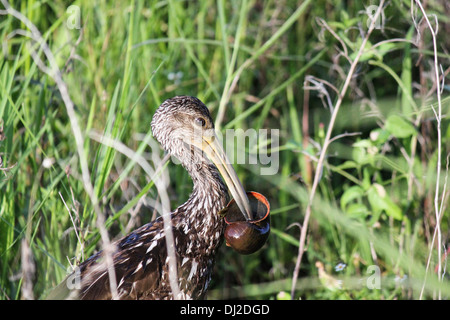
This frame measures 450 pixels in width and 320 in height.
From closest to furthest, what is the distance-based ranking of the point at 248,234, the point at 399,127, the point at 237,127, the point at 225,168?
the point at 248,234 < the point at 225,168 < the point at 399,127 < the point at 237,127

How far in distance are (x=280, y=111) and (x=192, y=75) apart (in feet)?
2.61

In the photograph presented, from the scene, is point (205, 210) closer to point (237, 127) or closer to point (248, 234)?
point (248, 234)

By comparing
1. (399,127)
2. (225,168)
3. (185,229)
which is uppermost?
(399,127)

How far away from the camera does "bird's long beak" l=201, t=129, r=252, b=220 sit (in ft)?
9.64

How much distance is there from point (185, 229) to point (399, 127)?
1318 millimetres

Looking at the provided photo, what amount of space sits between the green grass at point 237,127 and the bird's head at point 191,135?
0.17m

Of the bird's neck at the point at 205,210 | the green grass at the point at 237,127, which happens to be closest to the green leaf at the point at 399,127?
the green grass at the point at 237,127

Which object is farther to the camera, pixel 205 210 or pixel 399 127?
pixel 399 127

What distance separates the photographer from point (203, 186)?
3123mm

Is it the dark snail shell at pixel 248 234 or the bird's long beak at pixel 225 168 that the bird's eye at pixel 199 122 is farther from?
the dark snail shell at pixel 248 234

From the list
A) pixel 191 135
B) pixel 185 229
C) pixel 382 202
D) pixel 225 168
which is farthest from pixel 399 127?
pixel 185 229

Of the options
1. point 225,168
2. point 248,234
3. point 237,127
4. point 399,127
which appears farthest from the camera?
point 237,127

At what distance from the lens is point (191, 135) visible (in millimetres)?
3080
